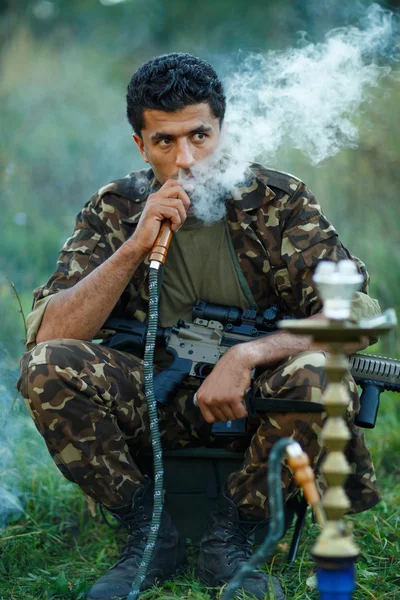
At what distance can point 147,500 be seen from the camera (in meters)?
3.12

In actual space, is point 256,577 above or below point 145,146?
below

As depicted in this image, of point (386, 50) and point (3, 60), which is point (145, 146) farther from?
point (3, 60)

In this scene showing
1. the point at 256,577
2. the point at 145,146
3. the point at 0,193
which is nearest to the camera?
the point at 256,577

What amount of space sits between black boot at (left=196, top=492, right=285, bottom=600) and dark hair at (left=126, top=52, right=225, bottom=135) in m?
1.52

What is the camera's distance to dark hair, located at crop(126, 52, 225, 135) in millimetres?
3273

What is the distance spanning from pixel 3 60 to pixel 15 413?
4.25 metres

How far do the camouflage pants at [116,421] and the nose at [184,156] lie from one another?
775mm

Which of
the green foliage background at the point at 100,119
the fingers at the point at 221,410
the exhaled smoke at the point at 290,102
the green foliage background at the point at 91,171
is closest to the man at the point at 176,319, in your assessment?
the fingers at the point at 221,410

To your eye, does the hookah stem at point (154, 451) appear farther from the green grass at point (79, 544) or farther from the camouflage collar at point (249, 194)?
the camouflage collar at point (249, 194)

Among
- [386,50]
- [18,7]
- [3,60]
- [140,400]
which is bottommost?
[140,400]

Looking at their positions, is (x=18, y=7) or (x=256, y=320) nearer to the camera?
(x=256, y=320)

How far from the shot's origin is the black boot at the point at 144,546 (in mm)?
2991

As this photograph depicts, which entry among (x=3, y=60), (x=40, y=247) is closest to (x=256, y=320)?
(x=40, y=247)

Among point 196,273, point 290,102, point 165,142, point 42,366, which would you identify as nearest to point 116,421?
point 42,366
